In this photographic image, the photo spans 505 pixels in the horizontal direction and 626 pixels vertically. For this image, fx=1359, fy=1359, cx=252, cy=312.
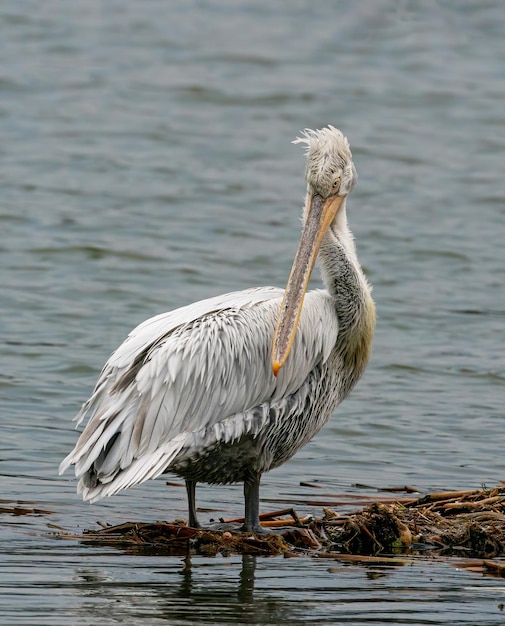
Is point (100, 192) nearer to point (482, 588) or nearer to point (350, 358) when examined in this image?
point (350, 358)

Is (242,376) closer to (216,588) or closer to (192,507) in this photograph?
(192,507)

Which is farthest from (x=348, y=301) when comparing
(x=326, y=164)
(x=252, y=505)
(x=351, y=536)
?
(x=351, y=536)

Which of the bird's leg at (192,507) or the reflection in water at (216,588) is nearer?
the reflection in water at (216,588)

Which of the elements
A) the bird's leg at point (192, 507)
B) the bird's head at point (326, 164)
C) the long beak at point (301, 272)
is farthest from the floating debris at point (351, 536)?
the bird's head at point (326, 164)

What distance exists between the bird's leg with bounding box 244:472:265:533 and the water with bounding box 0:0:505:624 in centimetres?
48

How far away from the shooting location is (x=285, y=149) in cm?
1717

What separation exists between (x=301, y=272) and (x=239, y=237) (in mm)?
7932

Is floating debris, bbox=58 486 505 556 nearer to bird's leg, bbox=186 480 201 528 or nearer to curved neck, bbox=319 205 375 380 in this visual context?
bird's leg, bbox=186 480 201 528

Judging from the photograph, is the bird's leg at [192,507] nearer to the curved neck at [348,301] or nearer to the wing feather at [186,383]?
the wing feather at [186,383]

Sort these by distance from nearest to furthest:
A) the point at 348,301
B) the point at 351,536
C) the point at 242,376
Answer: the point at 351,536 → the point at 242,376 → the point at 348,301

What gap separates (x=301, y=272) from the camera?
19.2ft

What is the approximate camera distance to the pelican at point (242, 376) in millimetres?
5660

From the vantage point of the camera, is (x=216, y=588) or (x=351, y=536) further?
(x=351, y=536)

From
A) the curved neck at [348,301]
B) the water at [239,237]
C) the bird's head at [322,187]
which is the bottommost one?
the water at [239,237]
